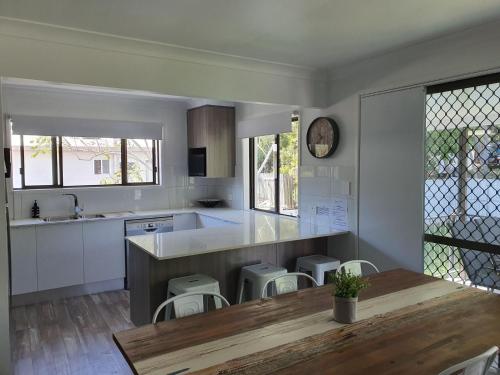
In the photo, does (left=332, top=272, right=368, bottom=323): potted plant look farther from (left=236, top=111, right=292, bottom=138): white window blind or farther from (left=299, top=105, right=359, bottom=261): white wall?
(left=236, top=111, right=292, bottom=138): white window blind

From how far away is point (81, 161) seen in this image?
4746mm

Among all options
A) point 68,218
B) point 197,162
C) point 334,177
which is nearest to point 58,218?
point 68,218

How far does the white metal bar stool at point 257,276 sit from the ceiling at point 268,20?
172 cm

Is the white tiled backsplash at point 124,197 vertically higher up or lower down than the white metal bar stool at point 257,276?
higher up

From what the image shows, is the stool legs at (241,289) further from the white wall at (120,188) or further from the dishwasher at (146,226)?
the white wall at (120,188)

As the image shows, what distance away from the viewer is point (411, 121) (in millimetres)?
2971

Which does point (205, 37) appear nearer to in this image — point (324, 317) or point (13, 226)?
point (324, 317)

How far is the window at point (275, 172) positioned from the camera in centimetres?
435

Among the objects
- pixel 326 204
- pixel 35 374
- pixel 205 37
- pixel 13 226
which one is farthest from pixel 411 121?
pixel 13 226

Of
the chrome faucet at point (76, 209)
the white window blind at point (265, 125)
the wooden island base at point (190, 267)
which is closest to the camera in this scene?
the wooden island base at point (190, 267)

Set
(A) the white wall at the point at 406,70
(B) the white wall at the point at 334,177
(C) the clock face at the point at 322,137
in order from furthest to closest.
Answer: (C) the clock face at the point at 322,137 → (B) the white wall at the point at 334,177 → (A) the white wall at the point at 406,70

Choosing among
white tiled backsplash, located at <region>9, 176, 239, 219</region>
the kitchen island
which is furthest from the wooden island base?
white tiled backsplash, located at <region>9, 176, 239, 219</region>

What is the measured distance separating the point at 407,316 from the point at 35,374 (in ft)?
8.28

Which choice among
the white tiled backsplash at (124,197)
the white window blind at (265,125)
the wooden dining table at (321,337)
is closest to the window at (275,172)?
the white window blind at (265,125)
